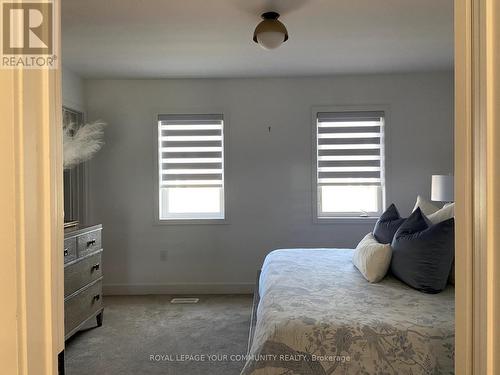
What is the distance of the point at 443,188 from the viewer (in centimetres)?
333

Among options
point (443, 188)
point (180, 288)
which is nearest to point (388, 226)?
point (443, 188)

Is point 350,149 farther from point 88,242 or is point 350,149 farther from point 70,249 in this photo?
point 70,249

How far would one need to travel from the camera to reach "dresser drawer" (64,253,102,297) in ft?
9.01

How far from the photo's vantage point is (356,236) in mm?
4246

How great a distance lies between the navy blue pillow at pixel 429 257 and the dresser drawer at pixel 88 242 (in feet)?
8.17

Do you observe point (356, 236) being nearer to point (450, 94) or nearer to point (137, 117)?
point (450, 94)

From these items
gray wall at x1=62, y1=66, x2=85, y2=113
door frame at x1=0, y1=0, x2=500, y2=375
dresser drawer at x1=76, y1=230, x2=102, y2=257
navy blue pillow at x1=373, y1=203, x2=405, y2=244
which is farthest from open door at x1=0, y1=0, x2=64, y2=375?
gray wall at x1=62, y1=66, x2=85, y2=113

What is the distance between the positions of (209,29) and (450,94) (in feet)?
9.79

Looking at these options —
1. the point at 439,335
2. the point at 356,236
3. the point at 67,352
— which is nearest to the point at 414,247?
the point at 439,335

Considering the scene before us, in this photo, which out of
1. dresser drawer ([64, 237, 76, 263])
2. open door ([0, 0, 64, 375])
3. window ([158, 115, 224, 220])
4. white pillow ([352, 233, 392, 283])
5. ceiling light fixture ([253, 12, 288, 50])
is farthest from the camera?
window ([158, 115, 224, 220])

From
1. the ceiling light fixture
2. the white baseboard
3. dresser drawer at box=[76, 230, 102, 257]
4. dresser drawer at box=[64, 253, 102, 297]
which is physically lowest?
the white baseboard

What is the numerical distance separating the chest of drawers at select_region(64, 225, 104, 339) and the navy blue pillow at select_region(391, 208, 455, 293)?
2.42 metres

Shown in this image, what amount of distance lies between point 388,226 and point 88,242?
2.51 m

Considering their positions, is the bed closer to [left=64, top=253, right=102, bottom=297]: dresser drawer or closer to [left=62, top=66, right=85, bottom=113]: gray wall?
[left=64, top=253, right=102, bottom=297]: dresser drawer
